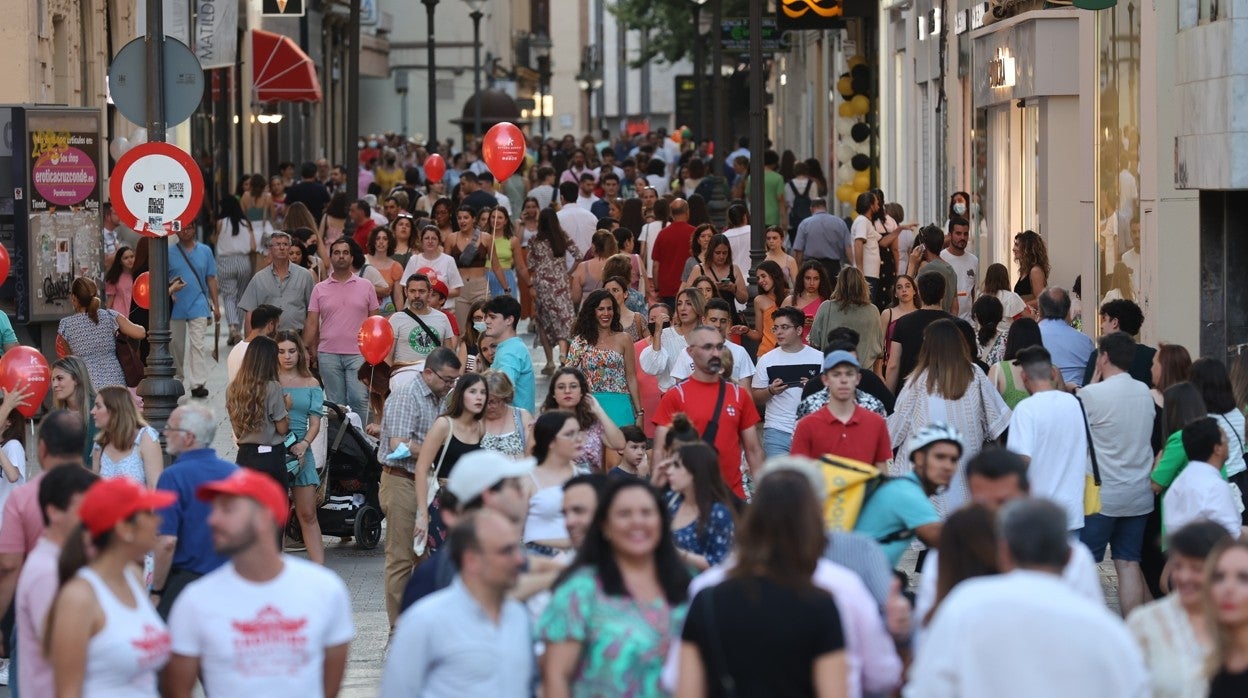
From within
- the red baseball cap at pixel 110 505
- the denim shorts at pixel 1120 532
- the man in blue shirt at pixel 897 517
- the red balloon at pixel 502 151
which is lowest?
the denim shorts at pixel 1120 532

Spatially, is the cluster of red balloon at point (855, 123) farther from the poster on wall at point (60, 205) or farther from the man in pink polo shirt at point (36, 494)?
the man in pink polo shirt at point (36, 494)

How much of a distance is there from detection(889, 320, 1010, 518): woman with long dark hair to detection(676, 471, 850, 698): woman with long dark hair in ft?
16.5

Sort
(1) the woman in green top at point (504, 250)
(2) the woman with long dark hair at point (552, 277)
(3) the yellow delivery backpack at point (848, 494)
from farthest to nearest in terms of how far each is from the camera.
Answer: (1) the woman in green top at point (504, 250), (2) the woman with long dark hair at point (552, 277), (3) the yellow delivery backpack at point (848, 494)

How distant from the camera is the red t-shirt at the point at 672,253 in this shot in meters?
20.0

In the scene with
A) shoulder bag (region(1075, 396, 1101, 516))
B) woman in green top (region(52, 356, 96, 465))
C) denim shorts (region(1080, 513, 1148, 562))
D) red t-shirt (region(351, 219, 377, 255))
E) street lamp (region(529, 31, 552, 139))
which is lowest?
denim shorts (region(1080, 513, 1148, 562))

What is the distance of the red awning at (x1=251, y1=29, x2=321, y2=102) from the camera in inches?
1604

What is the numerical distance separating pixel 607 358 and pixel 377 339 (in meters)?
2.51

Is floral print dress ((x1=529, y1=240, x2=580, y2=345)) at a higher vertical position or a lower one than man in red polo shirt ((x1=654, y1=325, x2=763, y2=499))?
higher

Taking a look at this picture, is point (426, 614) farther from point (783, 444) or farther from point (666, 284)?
point (666, 284)

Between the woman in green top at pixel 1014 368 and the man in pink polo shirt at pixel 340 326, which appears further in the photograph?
the man in pink polo shirt at pixel 340 326

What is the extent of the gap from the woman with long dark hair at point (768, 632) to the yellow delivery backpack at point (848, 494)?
167 cm

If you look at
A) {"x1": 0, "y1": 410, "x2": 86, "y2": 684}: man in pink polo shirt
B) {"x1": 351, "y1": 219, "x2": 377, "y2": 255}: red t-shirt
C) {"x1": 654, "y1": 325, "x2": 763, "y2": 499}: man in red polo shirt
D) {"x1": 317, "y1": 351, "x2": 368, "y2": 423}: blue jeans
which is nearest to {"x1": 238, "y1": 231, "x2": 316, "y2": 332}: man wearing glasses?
{"x1": 317, "y1": 351, "x2": 368, "y2": 423}: blue jeans

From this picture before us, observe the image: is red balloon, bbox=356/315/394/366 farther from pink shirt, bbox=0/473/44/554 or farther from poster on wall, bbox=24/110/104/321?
pink shirt, bbox=0/473/44/554

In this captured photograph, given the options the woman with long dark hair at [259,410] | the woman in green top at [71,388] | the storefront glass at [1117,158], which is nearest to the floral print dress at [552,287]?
the storefront glass at [1117,158]
